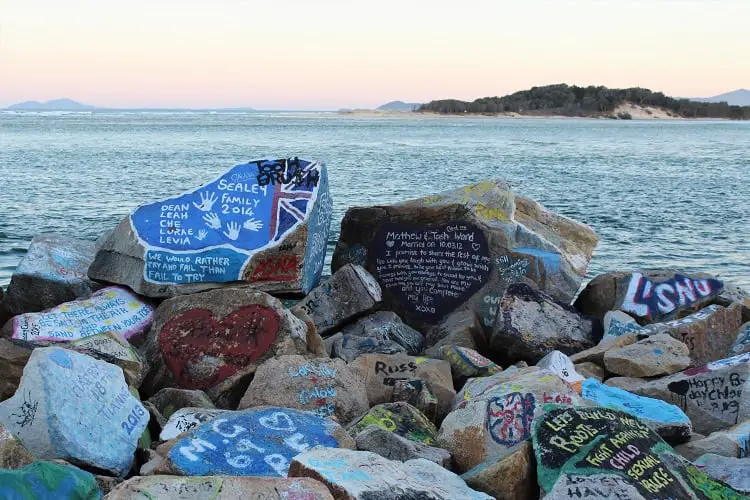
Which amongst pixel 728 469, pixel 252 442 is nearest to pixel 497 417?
pixel 728 469

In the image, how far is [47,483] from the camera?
11.0ft

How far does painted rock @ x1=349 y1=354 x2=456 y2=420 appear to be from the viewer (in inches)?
241

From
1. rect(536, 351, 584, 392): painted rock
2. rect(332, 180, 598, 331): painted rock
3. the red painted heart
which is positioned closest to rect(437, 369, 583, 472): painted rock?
rect(536, 351, 584, 392): painted rock

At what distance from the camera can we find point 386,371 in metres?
6.45

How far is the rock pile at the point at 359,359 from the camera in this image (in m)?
4.07

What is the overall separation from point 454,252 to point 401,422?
13.5 feet

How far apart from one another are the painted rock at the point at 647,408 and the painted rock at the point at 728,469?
385 mm

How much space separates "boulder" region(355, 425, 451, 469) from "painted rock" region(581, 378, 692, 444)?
3.59 ft

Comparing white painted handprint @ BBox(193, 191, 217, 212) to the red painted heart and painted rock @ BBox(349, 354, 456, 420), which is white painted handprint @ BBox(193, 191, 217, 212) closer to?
the red painted heart

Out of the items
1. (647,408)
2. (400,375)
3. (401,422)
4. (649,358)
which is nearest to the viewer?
(401,422)

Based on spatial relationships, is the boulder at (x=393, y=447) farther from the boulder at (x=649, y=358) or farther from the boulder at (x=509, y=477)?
the boulder at (x=649, y=358)

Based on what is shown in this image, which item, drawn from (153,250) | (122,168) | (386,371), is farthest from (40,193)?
(386,371)

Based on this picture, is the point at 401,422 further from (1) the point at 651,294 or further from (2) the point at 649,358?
(1) the point at 651,294

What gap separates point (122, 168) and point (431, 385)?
30071 millimetres
